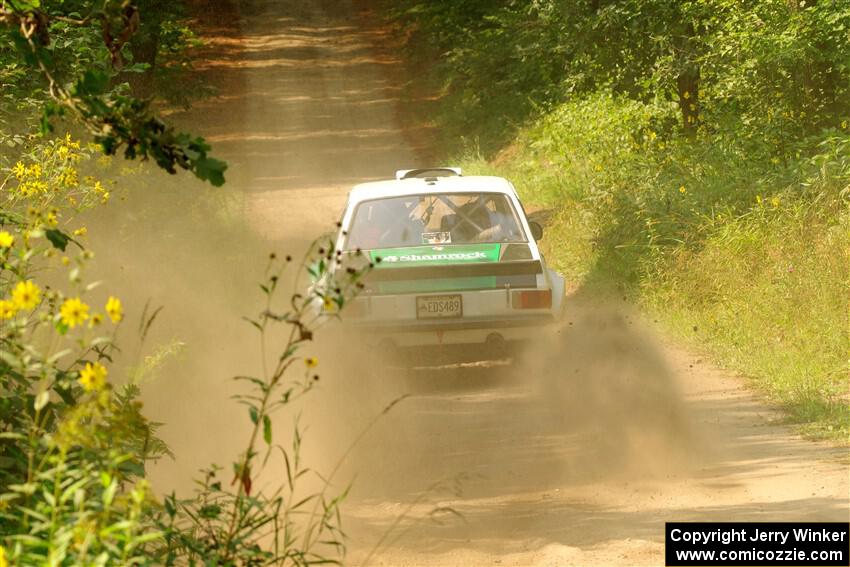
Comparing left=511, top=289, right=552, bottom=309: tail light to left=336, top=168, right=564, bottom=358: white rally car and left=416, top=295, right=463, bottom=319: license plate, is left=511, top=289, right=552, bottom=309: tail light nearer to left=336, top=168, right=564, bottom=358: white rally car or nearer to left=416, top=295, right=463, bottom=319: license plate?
left=336, top=168, right=564, bottom=358: white rally car

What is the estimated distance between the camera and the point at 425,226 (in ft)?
36.9

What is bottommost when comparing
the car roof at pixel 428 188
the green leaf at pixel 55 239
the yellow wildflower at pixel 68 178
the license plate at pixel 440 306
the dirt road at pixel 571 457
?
the dirt road at pixel 571 457

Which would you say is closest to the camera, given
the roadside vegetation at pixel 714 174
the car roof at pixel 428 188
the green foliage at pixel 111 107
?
the green foliage at pixel 111 107

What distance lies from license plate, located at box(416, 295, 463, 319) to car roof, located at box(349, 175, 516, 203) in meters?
1.31

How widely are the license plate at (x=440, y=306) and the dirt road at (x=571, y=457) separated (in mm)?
667

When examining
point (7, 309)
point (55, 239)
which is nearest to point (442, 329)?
point (55, 239)

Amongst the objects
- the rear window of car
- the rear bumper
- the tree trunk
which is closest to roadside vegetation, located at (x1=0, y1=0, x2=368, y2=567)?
the rear bumper

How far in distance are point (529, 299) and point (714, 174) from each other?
556 centimetres

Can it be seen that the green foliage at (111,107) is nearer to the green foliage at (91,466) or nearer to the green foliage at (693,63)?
the green foliage at (91,466)

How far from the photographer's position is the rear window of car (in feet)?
35.6

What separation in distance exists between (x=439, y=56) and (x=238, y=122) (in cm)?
615

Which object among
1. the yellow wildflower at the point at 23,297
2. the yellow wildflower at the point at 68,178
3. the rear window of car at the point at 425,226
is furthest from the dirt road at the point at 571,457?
the yellow wildflower at the point at 68,178

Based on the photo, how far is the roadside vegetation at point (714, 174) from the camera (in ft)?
36.0

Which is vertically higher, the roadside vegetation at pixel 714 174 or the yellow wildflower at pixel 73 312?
the roadside vegetation at pixel 714 174
